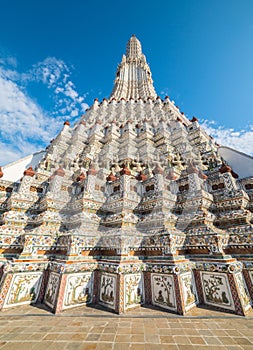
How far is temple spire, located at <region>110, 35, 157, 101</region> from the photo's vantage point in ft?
97.7

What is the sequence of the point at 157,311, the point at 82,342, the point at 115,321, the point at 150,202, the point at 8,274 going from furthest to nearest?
the point at 150,202
the point at 8,274
the point at 157,311
the point at 115,321
the point at 82,342

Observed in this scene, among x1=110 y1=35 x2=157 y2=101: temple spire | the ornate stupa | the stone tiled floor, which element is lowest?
the stone tiled floor

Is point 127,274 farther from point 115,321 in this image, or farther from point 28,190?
point 28,190

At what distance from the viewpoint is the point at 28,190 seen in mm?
9078

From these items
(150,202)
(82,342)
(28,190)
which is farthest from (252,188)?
(28,190)

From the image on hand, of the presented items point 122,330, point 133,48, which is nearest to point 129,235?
point 122,330

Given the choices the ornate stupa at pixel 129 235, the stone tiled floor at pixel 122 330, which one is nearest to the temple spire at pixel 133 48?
the ornate stupa at pixel 129 235

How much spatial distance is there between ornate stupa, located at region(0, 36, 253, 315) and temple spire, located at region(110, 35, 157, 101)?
20.3 m

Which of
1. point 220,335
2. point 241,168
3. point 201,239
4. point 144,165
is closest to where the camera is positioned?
point 220,335

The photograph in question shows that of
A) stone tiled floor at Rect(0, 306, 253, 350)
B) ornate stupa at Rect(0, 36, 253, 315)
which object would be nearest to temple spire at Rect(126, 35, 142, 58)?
ornate stupa at Rect(0, 36, 253, 315)

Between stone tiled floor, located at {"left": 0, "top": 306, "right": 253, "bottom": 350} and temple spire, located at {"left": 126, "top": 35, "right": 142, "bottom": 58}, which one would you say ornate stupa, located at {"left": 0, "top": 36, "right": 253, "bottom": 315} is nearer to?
stone tiled floor, located at {"left": 0, "top": 306, "right": 253, "bottom": 350}

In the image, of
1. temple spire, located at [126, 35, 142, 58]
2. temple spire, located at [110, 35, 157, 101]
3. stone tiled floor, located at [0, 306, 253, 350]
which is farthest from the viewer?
temple spire, located at [126, 35, 142, 58]

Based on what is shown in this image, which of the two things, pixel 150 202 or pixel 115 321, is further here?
pixel 150 202

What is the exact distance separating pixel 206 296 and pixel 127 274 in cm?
262
